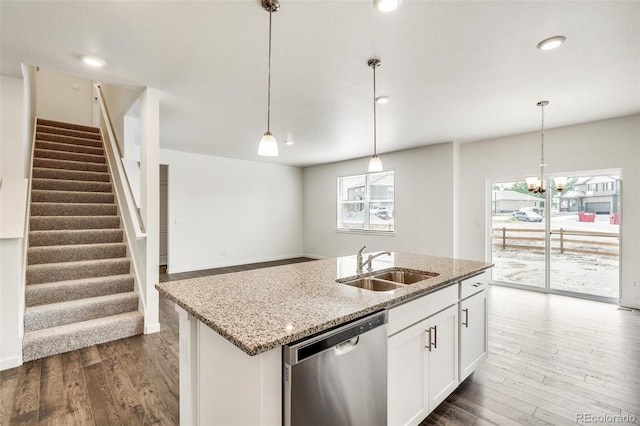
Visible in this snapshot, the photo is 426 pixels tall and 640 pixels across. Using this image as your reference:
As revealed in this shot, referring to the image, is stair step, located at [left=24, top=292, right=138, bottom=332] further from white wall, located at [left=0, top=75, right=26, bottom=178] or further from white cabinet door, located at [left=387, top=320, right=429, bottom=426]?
white cabinet door, located at [left=387, top=320, right=429, bottom=426]

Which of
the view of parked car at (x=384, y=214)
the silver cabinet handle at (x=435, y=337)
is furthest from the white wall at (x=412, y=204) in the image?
the silver cabinet handle at (x=435, y=337)

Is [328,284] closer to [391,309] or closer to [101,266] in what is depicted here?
[391,309]

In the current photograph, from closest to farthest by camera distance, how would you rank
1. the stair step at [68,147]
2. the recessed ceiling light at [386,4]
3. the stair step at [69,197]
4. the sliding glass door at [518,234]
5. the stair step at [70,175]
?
the recessed ceiling light at [386,4] < the stair step at [69,197] < the stair step at [70,175] < the stair step at [68,147] < the sliding glass door at [518,234]

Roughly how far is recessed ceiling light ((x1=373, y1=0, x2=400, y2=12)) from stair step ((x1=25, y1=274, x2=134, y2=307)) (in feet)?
12.3

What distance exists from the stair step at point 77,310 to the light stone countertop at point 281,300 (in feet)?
6.78

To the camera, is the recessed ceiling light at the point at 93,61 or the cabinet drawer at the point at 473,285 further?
the recessed ceiling light at the point at 93,61

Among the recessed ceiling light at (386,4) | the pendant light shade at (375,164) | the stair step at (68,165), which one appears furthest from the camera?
the stair step at (68,165)

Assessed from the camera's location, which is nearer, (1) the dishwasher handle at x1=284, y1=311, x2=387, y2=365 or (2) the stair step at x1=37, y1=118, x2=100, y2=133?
(1) the dishwasher handle at x1=284, y1=311, x2=387, y2=365

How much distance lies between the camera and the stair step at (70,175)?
4.32 m

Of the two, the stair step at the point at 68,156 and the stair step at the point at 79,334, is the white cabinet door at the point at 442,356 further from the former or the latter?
the stair step at the point at 68,156

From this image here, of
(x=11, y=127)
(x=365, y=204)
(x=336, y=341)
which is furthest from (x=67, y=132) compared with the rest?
(x=336, y=341)

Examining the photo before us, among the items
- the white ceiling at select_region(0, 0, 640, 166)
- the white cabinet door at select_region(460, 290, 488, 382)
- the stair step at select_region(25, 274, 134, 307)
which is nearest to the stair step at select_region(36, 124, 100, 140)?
the white ceiling at select_region(0, 0, 640, 166)

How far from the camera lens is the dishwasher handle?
1144mm

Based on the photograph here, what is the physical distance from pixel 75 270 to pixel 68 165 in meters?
2.21
